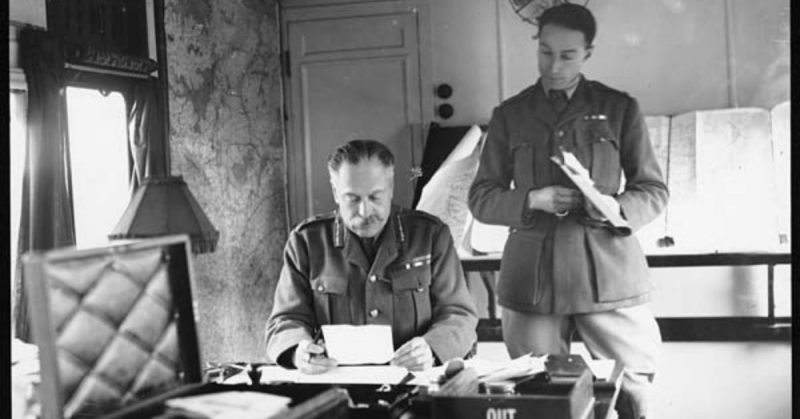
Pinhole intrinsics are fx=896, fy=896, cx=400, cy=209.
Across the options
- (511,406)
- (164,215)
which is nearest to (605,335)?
(511,406)

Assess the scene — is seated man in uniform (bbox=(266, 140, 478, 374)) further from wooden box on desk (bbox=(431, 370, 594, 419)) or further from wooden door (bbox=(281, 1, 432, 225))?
wooden box on desk (bbox=(431, 370, 594, 419))

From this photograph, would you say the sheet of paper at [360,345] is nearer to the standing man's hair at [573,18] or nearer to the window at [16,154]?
the window at [16,154]

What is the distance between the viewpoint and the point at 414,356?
2674 millimetres

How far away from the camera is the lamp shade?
265 cm

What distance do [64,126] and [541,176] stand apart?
5.46 ft

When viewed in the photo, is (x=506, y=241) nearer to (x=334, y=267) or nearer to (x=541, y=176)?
(x=541, y=176)

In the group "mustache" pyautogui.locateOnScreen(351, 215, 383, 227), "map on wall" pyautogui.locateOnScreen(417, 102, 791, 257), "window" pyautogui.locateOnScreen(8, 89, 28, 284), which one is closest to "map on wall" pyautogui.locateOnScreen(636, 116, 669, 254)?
"map on wall" pyautogui.locateOnScreen(417, 102, 791, 257)

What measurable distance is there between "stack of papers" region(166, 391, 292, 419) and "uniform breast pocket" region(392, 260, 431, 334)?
1.08 metres

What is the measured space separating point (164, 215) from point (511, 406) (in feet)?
4.17

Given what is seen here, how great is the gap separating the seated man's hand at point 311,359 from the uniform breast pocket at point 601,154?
1226 mm

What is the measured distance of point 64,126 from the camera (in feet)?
8.40

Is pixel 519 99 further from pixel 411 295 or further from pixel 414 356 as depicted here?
pixel 414 356

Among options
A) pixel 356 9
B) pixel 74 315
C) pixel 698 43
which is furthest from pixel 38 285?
pixel 698 43

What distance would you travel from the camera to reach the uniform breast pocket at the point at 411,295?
301 cm
